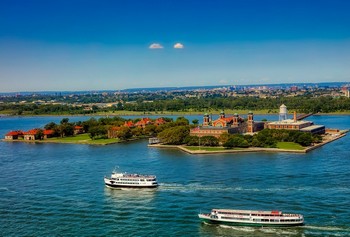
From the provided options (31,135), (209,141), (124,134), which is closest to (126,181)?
(209,141)

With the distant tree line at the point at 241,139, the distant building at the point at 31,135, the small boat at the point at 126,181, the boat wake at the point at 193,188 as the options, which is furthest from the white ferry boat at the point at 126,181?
the distant building at the point at 31,135

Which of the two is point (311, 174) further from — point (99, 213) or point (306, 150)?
point (99, 213)

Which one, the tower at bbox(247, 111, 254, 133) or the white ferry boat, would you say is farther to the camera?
the tower at bbox(247, 111, 254, 133)

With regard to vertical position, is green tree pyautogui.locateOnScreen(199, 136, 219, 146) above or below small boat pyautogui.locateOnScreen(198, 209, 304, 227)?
above

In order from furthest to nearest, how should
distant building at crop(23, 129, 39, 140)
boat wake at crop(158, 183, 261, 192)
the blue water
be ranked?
distant building at crop(23, 129, 39, 140)
boat wake at crop(158, 183, 261, 192)
the blue water

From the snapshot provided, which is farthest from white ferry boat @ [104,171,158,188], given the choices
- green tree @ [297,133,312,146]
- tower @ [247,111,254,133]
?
tower @ [247,111,254,133]

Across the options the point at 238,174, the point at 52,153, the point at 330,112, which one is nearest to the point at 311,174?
the point at 238,174

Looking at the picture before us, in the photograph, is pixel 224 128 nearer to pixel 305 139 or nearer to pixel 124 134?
pixel 305 139

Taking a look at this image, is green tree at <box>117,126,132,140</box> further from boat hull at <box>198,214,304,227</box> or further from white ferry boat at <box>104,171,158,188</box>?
boat hull at <box>198,214,304,227</box>
